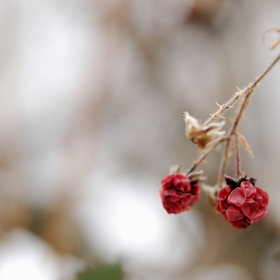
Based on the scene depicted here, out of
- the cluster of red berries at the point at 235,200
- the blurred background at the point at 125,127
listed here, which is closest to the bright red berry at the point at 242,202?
the cluster of red berries at the point at 235,200

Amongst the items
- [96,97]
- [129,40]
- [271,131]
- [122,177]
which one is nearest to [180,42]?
[129,40]

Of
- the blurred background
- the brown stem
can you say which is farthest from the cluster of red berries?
the blurred background

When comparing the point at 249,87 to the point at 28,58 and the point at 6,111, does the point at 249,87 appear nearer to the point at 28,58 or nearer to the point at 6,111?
the point at 6,111

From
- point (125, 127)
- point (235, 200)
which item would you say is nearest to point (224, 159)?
point (235, 200)

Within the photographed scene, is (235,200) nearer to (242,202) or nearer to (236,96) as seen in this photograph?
(242,202)

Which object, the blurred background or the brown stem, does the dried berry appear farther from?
the blurred background

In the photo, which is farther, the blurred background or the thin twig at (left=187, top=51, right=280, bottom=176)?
the blurred background

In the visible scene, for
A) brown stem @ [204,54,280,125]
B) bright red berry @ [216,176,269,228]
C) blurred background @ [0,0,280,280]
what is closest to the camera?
brown stem @ [204,54,280,125]
